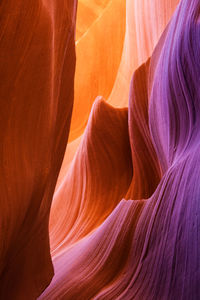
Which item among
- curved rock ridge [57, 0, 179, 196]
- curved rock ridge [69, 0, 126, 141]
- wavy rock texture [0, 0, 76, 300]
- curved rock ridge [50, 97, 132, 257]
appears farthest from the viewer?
curved rock ridge [69, 0, 126, 141]

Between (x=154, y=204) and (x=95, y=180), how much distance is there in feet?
2.31

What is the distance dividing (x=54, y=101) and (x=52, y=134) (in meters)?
0.11

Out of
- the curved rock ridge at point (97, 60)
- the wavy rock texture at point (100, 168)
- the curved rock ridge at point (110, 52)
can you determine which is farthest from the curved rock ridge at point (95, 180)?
the curved rock ridge at point (97, 60)

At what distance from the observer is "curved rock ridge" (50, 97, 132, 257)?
6.08 feet

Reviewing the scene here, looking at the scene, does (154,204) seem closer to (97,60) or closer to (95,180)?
(95,180)

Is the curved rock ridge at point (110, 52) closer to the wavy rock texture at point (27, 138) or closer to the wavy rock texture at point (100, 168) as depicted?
the wavy rock texture at point (100, 168)

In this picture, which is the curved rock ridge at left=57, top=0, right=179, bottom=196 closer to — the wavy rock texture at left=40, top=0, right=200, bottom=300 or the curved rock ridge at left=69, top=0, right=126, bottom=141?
the curved rock ridge at left=69, top=0, right=126, bottom=141

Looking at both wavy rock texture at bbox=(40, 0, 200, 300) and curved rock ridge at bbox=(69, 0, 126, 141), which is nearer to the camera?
wavy rock texture at bbox=(40, 0, 200, 300)

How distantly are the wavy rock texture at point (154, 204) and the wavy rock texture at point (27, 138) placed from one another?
33 cm

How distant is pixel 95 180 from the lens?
2.01 m

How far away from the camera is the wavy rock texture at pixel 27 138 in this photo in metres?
0.86

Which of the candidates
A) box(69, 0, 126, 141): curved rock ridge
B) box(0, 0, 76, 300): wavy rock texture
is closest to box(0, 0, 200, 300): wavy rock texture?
box(0, 0, 76, 300): wavy rock texture

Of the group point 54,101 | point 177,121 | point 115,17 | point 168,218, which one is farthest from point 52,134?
point 115,17

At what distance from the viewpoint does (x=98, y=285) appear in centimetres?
123
